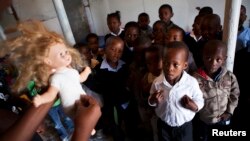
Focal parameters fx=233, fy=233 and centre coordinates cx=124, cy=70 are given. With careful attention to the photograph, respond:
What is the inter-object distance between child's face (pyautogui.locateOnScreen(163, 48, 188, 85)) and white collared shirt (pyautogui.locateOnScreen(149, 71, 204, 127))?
0.07m

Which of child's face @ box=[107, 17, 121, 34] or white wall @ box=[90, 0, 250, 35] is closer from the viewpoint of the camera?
child's face @ box=[107, 17, 121, 34]

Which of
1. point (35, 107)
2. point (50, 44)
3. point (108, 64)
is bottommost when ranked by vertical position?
point (108, 64)

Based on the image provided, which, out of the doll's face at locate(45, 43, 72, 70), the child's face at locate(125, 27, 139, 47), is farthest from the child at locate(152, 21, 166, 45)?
the doll's face at locate(45, 43, 72, 70)

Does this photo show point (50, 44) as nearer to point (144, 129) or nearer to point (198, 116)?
point (198, 116)

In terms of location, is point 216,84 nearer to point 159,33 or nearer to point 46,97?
point 159,33

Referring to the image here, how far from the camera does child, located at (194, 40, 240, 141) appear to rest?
180cm

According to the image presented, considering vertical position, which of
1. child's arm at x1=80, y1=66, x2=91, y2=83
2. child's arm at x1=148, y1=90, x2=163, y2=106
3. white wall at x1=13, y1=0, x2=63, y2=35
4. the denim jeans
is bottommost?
the denim jeans

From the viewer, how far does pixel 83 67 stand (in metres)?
1.40

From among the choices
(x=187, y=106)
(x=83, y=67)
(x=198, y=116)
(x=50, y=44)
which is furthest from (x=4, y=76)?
(x=198, y=116)

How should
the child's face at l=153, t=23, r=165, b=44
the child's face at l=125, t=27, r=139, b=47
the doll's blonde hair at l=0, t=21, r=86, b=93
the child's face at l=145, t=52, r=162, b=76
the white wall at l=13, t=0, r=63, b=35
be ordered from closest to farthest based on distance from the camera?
the doll's blonde hair at l=0, t=21, r=86, b=93
the child's face at l=145, t=52, r=162, b=76
the child's face at l=153, t=23, r=165, b=44
the child's face at l=125, t=27, r=139, b=47
the white wall at l=13, t=0, r=63, b=35

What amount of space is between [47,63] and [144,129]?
1.75 metres

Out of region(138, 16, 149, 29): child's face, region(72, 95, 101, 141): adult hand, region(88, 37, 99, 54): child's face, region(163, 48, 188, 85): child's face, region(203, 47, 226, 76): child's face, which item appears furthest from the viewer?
region(138, 16, 149, 29): child's face

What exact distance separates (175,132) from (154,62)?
59 centimetres

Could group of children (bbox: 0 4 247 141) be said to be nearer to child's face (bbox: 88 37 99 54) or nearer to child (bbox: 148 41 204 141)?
child (bbox: 148 41 204 141)
